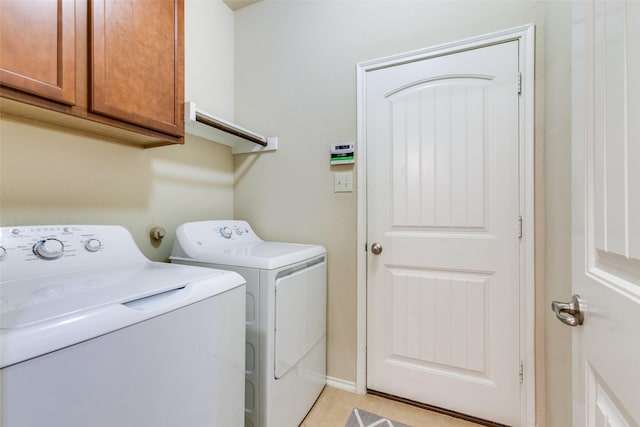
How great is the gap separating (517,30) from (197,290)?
189cm

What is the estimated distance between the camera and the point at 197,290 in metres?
0.87

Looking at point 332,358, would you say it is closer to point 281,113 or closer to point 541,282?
point 541,282

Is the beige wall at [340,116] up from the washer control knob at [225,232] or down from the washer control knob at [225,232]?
up

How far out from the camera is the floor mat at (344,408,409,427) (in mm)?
1453

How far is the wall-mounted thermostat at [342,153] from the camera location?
1.72m

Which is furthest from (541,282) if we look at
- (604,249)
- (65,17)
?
(65,17)

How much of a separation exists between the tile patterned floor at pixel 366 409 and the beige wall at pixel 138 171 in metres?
1.28

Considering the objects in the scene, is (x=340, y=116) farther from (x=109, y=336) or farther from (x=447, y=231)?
(x=109, y=336)

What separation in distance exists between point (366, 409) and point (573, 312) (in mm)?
1362

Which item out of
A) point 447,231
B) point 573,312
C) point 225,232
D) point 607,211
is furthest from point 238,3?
point 573,312

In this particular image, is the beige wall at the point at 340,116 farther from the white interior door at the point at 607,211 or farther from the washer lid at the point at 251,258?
the white interior door at the point at 607,211

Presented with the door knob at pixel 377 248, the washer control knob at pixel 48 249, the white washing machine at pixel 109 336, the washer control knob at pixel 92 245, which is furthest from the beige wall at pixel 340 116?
the washer control knob at pixel 48 249

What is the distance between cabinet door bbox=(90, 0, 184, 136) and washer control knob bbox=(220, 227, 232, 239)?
610 millimetres

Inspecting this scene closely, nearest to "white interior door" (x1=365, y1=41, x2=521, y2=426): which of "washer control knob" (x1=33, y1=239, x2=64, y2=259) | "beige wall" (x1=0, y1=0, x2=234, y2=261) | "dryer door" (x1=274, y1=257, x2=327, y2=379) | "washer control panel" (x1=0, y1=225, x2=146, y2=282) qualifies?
"dryer door" (x1=274, y1=257, x2=327, y2=379)
